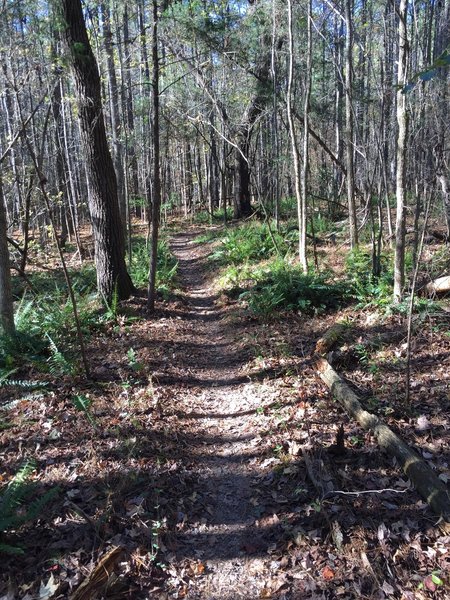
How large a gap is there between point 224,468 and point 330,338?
293 centimetres

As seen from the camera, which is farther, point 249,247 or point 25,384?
point 249,247

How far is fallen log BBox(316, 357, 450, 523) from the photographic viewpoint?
3542mm

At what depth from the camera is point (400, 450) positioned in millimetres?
4098

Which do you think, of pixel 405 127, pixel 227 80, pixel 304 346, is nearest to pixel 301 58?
pixel 227 80

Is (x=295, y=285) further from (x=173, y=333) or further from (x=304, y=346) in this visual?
(x=173, y=333)

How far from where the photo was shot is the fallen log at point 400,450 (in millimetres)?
3542

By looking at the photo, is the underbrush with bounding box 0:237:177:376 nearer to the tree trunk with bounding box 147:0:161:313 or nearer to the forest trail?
the tree trunk with bounding box 147:0:161:313

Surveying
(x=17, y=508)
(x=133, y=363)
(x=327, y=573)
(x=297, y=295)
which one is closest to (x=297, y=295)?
(x=297, y=295)

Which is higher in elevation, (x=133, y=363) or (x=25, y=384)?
(x=25, y=384)

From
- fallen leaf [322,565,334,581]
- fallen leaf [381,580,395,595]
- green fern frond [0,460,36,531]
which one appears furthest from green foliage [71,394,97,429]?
fallen leaf [381,580,395,595]

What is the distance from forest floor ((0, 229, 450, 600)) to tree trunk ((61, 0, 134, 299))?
195 cm

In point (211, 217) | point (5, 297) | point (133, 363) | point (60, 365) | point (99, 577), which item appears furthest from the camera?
point (211, 217)

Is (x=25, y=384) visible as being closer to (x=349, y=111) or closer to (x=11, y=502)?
(x=11, y=502)

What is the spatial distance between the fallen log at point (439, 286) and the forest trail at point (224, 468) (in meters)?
3.21
